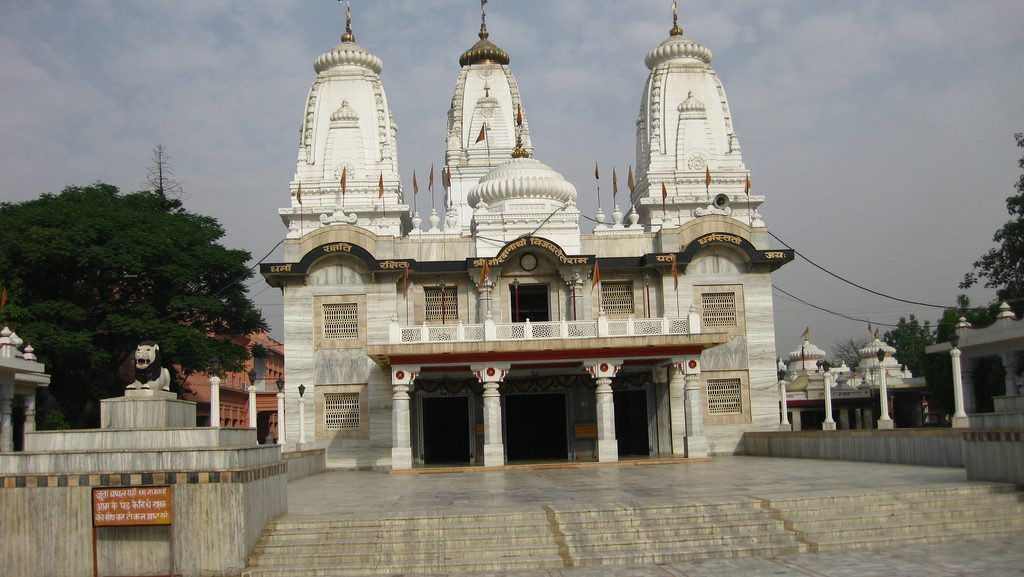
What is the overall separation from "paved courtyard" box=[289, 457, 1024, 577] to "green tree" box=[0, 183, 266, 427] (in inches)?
460

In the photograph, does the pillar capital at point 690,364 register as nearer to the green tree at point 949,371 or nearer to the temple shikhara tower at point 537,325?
the temple shikhara tower at point 537,325

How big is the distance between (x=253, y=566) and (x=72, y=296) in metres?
26.8

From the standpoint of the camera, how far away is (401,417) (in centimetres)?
2769

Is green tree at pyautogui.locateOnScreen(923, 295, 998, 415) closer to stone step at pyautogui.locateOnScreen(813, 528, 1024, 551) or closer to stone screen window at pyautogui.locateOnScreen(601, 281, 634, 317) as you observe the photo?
stone screen window at pyautogui.locateOnScreen(601, 281, 634, 317)

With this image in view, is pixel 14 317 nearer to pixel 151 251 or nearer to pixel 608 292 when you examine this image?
pixel 151 251

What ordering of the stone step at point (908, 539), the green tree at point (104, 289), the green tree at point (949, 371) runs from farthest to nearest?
the green tree at point (949, 371), the green tree at point (104, 289), the stone step at point (908, 539)

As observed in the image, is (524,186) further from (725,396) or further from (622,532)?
(622,532)

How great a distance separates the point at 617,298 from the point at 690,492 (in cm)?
1530

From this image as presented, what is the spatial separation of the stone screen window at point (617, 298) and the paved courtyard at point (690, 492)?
584 centimetres

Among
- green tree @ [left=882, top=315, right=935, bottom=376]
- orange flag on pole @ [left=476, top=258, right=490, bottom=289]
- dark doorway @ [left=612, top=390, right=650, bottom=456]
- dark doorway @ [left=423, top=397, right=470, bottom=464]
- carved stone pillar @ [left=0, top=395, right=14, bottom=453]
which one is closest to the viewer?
orange flag on pole @ [left=476, top=258, right=490, bottom=289]

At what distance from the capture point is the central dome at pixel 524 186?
33438 mm

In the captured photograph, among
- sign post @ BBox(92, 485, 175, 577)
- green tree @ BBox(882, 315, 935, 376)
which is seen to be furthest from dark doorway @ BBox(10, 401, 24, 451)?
green tree @ BBox(882, 315, 935, 376)

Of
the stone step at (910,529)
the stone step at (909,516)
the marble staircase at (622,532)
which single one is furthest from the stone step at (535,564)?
the stone step at (909,516)

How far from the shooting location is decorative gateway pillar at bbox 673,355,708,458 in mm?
28016
